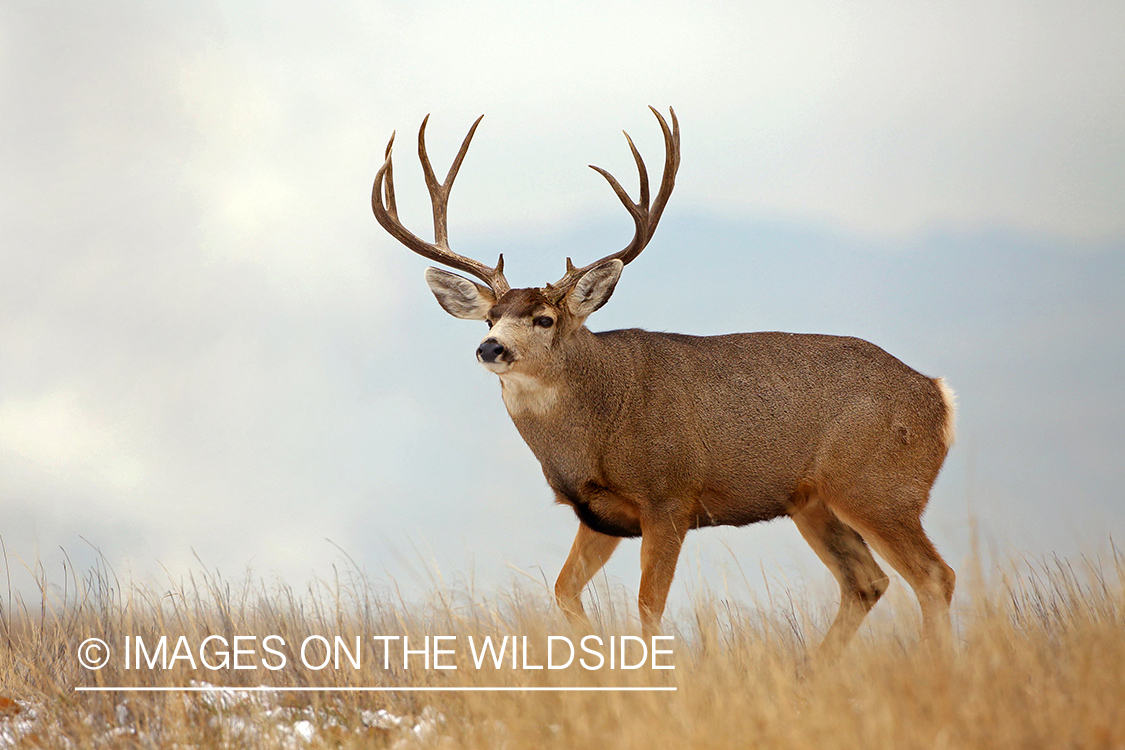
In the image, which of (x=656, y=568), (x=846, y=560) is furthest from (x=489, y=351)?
(x=846, y=560)

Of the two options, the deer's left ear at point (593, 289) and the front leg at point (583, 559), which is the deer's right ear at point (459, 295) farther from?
the front leg at point (583, 559)

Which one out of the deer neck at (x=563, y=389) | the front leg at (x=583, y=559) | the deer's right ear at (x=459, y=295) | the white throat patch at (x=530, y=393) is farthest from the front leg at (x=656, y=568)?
the deer's right ear at (x=459, y=295)

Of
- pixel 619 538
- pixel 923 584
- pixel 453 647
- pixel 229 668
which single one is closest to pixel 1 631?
pixel 229 668

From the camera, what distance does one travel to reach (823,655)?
6285 mm

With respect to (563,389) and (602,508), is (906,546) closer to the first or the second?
(602,508)

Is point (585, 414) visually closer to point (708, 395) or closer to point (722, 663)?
point (708, 395)

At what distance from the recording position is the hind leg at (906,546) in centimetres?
787

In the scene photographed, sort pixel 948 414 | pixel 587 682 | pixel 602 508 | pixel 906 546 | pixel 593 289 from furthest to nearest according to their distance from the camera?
pixel 948 414
pixel 906 546
pixel 593 289
pixel 602 508
pixel 587 682

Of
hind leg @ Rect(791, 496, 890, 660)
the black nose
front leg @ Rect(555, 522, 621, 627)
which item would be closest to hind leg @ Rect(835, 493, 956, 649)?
hind leg @ Rect(791, 496, 890, 660)

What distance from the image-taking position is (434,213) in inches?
353

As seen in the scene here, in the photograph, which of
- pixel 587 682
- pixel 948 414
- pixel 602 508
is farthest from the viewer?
pixel 948 414

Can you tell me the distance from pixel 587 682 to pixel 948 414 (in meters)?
4.27

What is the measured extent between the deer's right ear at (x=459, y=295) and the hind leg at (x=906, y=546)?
313 cm

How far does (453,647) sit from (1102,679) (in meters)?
3.82
